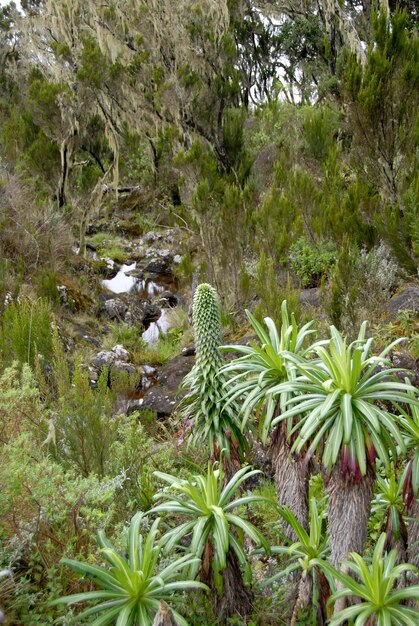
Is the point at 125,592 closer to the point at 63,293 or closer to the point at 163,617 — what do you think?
the point at 163,617

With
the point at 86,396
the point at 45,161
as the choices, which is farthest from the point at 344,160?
the point at 86,396

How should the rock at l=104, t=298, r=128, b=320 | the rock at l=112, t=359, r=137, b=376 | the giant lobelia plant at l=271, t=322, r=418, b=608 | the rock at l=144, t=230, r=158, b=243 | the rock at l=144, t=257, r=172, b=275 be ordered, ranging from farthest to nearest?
1. the rock at l=144, t=230, r=158, b=243
2. the rock at l=144, t=257, r=172, b=275
3. the rock at l=104, t=298, r=128, b=320
4. the rock at l=112, t=359, r=137, b=376
5. the giant lobelia plant at l=271, t=322, r=418, b=608

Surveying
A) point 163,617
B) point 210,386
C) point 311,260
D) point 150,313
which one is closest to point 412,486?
point 163,617

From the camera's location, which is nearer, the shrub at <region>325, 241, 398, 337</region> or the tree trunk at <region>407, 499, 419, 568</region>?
the tree trunk at <region>407, 499, 419, 568</region>

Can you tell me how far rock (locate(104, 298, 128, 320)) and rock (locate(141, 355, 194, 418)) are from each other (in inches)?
88.4

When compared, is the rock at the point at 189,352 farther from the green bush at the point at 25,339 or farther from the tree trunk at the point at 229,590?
the tree trunk at the point at 229,590

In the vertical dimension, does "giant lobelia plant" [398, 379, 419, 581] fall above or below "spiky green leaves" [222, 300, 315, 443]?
below

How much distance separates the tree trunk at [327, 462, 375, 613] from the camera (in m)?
1.75

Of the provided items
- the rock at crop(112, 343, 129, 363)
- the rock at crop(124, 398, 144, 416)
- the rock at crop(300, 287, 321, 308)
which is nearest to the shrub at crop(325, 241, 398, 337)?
the rock at crop(300, 287, 321, 308)

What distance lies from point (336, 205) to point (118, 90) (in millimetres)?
8330

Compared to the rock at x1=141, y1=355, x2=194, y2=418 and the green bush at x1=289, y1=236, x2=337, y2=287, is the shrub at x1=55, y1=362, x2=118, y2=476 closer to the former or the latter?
the rock at x1=141, y1=355, x2=194, y2=418

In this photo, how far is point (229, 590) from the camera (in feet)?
6.32

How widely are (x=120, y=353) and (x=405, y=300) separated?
13.4ft

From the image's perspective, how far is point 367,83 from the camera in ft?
21.9
